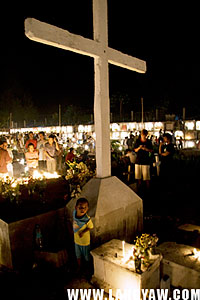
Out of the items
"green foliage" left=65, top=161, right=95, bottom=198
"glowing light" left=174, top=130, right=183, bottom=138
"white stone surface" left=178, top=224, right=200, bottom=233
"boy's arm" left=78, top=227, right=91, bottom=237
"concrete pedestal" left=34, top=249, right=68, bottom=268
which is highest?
"glowing light" left=174, top=130, right=183, bottom=138

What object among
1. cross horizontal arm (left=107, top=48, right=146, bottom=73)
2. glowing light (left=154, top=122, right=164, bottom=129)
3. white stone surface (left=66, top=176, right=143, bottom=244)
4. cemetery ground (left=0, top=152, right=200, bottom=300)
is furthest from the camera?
glowing light (left=154, top=122, right=164, bottom=129)

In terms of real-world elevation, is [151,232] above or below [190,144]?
below

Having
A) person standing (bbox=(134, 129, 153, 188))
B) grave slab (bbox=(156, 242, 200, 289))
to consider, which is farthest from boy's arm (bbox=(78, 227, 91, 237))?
person standing (bbox=(134, 129, 153, 188))

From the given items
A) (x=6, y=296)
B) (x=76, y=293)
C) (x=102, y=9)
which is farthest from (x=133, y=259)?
(x=102, y=9)

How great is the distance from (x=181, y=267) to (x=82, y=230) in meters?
1.48

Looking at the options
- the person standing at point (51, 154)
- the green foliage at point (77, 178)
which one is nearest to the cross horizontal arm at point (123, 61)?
the green foliage at point (77, 178)

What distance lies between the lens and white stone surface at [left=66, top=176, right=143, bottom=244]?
3.89m

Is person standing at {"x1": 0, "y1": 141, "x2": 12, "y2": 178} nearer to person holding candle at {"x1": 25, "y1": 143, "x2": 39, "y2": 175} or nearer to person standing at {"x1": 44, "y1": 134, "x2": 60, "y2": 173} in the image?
person holding candle at {"x1": 25, "y1": 143, "x2": 39, "y2": 175}

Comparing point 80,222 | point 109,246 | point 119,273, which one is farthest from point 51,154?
point 119,273

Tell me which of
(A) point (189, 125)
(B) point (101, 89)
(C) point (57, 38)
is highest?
(C) point (57, 38)

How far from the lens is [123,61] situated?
14.8ft

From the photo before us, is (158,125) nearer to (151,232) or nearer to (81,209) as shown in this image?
(151,232)

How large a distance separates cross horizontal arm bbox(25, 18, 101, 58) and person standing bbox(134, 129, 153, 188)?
11.2ft

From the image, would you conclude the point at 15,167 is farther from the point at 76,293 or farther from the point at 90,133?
the point at 90,133
